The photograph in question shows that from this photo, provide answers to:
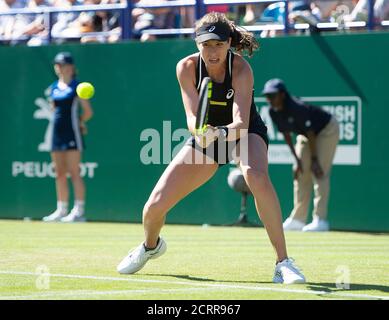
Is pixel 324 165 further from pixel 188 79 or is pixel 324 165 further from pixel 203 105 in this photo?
pixel 203 105

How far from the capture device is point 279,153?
621 inches

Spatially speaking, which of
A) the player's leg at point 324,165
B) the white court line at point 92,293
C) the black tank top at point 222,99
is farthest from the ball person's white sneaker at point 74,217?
the white court line at point 92,293

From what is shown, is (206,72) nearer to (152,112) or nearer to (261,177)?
(261,177)

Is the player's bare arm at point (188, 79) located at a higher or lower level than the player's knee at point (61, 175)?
higher

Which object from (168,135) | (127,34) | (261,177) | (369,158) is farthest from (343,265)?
(127,34)

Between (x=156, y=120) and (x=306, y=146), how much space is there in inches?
103

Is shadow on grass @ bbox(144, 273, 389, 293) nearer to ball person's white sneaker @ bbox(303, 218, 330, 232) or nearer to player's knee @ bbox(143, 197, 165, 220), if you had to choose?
player's knee @ bbox(143, 197, 165, 220)

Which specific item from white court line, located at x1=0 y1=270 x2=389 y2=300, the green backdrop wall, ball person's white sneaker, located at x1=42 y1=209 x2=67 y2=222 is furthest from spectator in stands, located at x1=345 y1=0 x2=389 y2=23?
white court line, located at x1=0 y1=270 x2=389 y2=300

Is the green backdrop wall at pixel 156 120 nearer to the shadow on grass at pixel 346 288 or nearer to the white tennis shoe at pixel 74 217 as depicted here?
the white tennis shoe at pixel 74 217

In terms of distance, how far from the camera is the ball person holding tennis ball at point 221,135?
8.53 metres

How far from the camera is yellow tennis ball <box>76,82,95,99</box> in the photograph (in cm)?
1598

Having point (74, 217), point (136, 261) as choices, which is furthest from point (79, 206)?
point (136, 261)

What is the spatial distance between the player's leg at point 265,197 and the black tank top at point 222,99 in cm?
32

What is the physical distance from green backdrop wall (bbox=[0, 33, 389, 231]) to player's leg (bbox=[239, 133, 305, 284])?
664 cm
